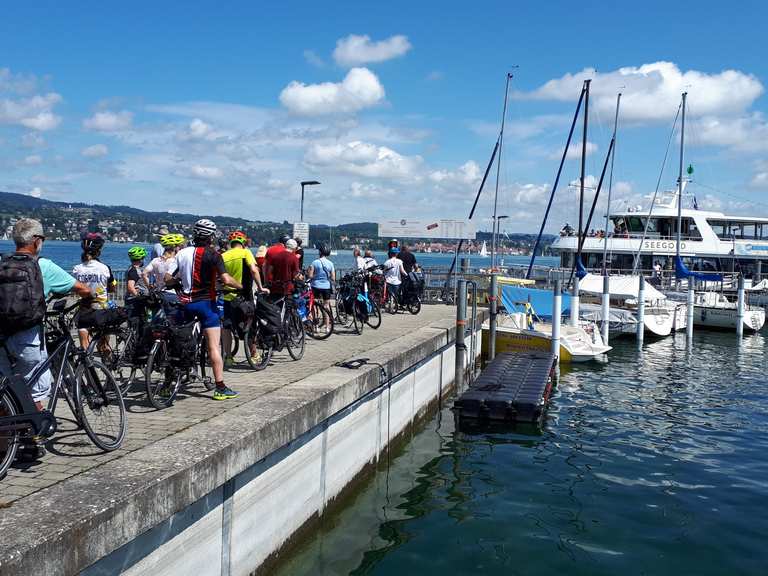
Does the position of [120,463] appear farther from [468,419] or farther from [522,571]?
[468,419]

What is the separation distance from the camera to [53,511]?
401 centimetres

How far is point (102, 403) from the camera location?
5605 millimetres

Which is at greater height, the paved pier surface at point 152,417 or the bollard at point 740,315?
the paved pier surface at point 152,417

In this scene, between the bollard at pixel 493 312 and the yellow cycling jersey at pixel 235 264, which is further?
the bollard at pixel 493 312

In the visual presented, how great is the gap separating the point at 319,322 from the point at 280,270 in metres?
2.52

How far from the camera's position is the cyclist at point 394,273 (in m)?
17.5

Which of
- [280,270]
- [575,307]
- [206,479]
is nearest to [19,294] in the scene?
[206,479]

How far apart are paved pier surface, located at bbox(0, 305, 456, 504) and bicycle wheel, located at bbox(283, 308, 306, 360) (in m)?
0.14

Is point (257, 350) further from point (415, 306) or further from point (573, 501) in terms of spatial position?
point (415, 306)

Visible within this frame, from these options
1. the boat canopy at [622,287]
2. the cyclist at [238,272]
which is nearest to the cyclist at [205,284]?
the cyclist at [238,272]

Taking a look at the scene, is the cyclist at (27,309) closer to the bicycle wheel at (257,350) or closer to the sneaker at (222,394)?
the sneaker at (222,394)

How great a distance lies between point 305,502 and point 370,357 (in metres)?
3.25

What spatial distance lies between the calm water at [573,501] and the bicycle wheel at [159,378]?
1936mm

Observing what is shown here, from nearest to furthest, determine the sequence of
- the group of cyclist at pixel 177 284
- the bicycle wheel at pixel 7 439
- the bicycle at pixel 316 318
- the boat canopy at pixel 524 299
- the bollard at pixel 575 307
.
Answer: the bicycle wheel at pixel 7 439, the group of cyclist at pixel 177 284, the bicycle at pixel 316 318, the boat canopy at pixel 524 299, the bollard at pixel 575 307
